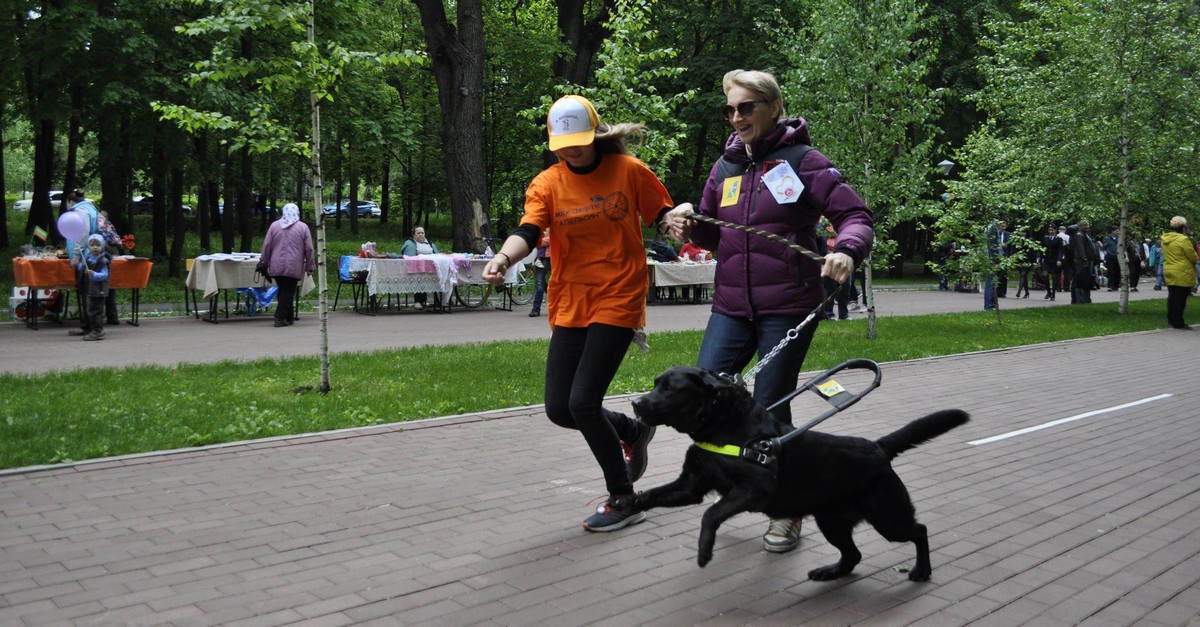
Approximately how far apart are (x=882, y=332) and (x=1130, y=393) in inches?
235

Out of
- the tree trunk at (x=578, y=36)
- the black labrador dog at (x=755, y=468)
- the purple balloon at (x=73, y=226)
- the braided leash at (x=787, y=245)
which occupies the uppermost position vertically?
the tree trunk at (x=578, y=36)

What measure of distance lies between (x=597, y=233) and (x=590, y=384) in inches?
28.2

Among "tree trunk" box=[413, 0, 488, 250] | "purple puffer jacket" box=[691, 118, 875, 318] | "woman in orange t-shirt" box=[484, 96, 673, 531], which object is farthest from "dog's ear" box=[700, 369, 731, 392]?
"tree trunk" box=[413, 0, 488, 250]

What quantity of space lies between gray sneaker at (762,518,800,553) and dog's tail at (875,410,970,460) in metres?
0.76

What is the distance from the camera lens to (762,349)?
15.0ft

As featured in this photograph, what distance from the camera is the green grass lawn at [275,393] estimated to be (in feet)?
22.9

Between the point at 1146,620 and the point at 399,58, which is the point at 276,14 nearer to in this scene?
the point at 399,58

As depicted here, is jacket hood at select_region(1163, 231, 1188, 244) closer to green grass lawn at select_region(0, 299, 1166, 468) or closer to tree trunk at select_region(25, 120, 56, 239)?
green grass lawn at select_region(0, 299, 1166, 468)

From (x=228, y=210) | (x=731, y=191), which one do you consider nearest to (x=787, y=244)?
(x=731, y=191)

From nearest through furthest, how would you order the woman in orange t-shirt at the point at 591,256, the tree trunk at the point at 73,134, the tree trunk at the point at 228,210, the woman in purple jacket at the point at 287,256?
the woman in orange t-shirt at the point at 591,256 → the woman in purple jacket at the point at 287,256 → the tree trunk at the point at 73,134 → the tree trunk at the point at 228,210

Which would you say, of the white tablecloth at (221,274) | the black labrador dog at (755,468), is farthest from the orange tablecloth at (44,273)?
the black labrador dog at (755,468)

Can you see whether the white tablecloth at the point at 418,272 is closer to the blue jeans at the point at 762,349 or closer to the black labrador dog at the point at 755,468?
the blue jeans at the point at 762,349

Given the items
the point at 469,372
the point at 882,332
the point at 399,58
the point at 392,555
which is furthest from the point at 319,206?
the point at 882,332

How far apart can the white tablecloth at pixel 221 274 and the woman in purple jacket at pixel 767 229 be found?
13711 mm
